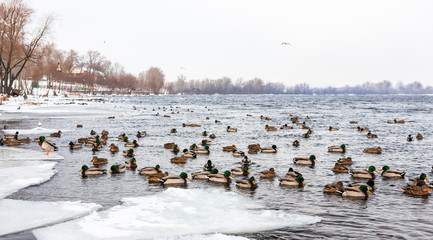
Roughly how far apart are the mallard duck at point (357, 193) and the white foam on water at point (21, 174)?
37.4ft

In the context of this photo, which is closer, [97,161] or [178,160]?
[97,161]

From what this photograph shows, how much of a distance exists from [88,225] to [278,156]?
1429cm

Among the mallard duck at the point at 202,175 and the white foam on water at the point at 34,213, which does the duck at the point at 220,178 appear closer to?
the mallard duck at the point at 202,175

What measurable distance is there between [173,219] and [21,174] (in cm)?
825

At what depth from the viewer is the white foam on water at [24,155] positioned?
64.7 ft

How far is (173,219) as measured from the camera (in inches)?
448

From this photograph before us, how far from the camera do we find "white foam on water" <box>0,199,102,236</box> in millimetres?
10391

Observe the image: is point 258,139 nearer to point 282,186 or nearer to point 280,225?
point 282,186

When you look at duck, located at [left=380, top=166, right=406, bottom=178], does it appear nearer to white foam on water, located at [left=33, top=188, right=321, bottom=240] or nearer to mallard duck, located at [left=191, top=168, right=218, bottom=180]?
white foam on water, located at [left=33, top=188, right=321, bottom=240]

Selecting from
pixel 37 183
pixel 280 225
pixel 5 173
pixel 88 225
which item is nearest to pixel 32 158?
pixel 5 173

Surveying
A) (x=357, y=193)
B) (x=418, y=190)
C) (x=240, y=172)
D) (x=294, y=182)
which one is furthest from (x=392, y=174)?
(x=240, y=172)

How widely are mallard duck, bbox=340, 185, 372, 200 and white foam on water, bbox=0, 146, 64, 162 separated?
1414 cm

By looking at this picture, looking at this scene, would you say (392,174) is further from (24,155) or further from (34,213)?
(24,155)

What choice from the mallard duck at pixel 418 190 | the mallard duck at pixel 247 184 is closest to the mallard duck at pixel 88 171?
the mallard duck at pixel 247 184
